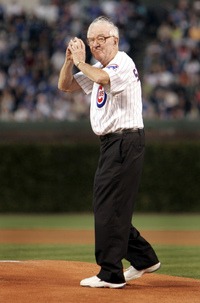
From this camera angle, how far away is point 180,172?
17250 mm

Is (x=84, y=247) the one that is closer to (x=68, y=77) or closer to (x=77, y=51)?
(x=68, y=77)

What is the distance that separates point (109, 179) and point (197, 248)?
16.2 feet

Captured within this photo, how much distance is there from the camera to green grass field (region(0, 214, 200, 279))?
30.6 ft

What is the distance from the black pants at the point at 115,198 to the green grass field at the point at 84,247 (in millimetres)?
1686

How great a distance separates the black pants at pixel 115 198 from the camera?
6.49 m

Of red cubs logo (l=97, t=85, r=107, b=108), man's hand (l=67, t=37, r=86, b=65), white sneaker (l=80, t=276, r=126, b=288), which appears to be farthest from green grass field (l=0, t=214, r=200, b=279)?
man's hand (l=67, t=37, r=86, b=65)

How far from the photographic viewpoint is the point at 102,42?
650cm

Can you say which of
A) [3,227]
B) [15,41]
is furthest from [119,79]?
[15,41]

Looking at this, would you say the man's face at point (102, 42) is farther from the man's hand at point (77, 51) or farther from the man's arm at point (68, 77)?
the man's arm at point (68, 77)

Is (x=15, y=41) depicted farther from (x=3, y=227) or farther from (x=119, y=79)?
(x=119, y=79)

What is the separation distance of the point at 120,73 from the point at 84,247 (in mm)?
5103

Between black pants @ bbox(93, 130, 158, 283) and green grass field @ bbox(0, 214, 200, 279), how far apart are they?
66.4 inches

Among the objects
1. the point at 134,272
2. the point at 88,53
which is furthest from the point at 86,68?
the point at 88,53

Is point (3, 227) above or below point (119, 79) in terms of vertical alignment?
below
